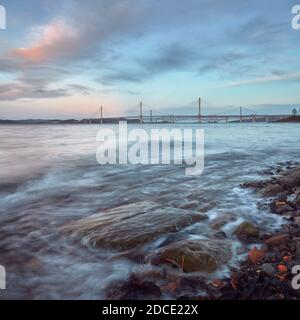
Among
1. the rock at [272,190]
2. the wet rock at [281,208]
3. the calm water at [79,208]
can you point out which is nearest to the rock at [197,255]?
the calm water at [79,208]

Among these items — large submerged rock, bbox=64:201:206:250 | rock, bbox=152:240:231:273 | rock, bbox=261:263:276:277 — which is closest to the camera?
rock, bbox=261:263:276:277

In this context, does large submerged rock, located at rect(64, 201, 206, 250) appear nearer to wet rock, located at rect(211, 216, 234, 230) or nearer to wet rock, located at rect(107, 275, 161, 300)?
Answer: wet rock, located at rect(211, 216, 234, 230)

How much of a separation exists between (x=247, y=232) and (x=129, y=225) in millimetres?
1550

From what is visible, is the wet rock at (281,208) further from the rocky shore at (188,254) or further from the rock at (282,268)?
the rock at (282,268)

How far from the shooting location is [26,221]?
4895 mm

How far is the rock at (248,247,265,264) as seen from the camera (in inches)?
127

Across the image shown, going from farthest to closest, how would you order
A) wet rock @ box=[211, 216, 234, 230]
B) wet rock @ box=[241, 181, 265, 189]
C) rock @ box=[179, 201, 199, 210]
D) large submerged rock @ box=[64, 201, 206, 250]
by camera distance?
1. wet rock @ box=[241, 181, 265, 189]
2. rock @ box=[179, 201, 199, 210]
3. wet rock @ box=[211, 216, 234, 230]
4. large submerged rock @ box=[64, 201, 206, 250]

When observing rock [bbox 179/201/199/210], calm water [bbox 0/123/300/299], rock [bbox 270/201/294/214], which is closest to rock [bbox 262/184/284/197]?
calm water [bbox 0/123/300/299]

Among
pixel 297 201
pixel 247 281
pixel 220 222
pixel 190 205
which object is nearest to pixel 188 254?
pixel 247 281

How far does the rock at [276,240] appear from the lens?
355 centimetres

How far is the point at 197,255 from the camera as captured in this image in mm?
3264

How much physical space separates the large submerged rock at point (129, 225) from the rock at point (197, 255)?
515 millimetres

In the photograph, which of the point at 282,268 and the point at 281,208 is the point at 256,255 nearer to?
the point at 282,268
